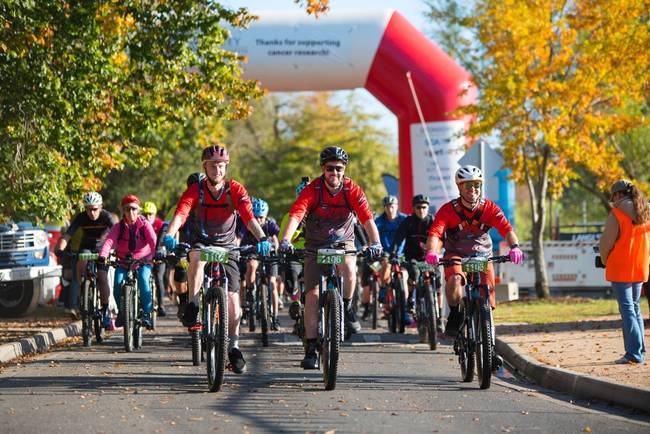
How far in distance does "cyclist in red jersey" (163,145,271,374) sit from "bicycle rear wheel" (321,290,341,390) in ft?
2.77

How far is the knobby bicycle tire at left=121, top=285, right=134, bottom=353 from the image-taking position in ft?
48.6

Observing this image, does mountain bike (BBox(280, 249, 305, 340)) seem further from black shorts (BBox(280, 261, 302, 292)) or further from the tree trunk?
the tree trunk

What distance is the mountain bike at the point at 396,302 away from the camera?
58.4 ft

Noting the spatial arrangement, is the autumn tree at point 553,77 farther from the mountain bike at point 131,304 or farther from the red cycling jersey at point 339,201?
the red cycling jersey at point 339,201

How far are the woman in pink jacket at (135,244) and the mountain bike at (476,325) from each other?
478 cm

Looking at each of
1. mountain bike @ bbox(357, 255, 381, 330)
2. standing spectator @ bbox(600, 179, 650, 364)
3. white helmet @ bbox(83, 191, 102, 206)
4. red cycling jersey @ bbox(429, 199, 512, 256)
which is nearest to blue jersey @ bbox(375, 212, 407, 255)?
mountain bike @ bbox(357, 255, 381, 330)

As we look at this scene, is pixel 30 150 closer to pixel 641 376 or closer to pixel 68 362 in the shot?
pixel 68 362

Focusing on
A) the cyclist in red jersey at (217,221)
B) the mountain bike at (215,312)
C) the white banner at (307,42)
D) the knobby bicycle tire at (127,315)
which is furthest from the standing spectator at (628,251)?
the white banner at (307,42)

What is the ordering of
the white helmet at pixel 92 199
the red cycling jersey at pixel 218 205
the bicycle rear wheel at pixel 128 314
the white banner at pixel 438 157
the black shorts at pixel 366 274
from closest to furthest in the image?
the red cycling jersey at pixel 218 205 → the bicycle rear wheel at pixel 128 314 → the white helmet at pixel 92 199 → the black shorts at pixel 366 274 → the white banner at pixel 438 157

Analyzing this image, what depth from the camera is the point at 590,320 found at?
18969 millimetres

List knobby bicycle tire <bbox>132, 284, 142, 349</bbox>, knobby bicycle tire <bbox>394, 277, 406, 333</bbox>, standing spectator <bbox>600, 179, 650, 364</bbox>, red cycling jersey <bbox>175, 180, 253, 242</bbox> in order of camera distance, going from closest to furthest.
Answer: red cycling jersey <bbox>175, 180, 253, 242</bbox> < standing spectator <bbox>600, 179, 650, 364</bbox> < knobby bicycle tire <bbox>132, 284, 142, 349</bbox> < knobby bicycle tire <bbox>394, 277, 406, 333</bbox>

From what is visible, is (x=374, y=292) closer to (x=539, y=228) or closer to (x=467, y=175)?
(x=467, y=175)

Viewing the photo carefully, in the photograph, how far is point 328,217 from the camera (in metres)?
11.7

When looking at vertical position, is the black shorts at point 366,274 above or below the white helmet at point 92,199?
below
